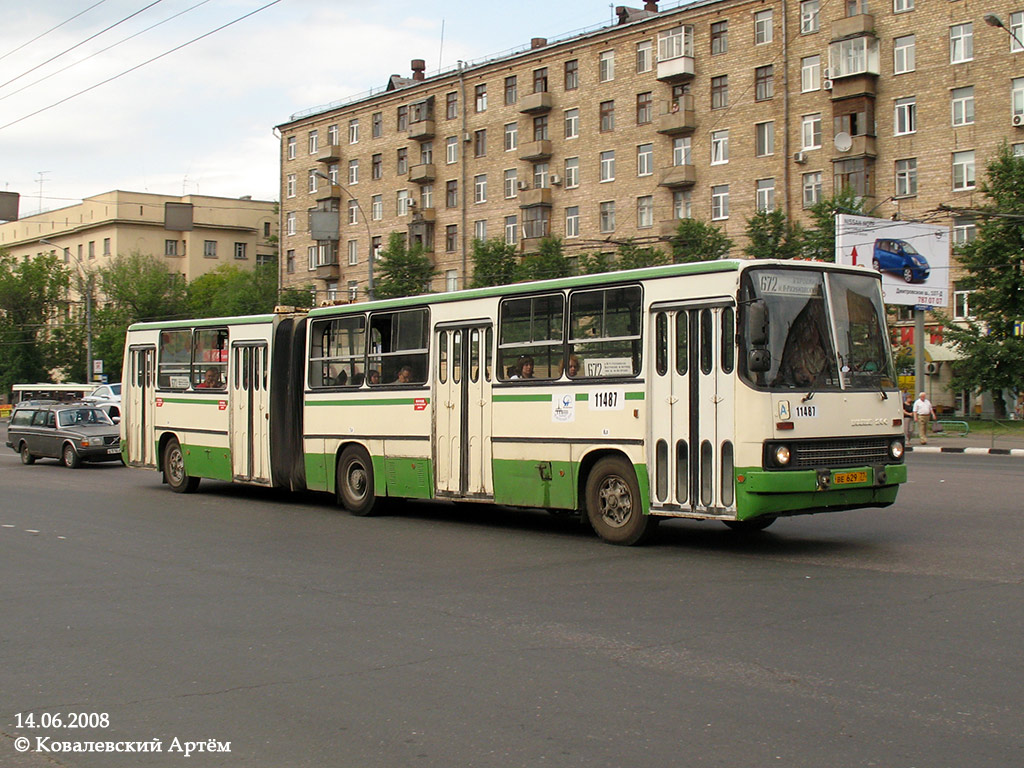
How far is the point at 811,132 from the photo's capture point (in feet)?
171

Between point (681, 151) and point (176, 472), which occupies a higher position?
point (681, 151)

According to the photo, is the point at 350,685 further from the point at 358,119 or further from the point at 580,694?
the point at 358,119

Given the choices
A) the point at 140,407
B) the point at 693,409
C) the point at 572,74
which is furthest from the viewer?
the point at 572,74

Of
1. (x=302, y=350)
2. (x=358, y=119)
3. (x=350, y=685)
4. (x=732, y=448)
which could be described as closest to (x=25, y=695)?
(x=350, y=685)

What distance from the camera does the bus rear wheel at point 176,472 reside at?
65.6ft

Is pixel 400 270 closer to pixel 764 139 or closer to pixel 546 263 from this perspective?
pixel 546 263

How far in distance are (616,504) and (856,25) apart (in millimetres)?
43035

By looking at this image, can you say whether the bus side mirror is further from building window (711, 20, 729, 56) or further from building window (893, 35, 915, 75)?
building window (711, 20, 729, 56)

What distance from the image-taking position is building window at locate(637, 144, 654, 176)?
57719 millimetres

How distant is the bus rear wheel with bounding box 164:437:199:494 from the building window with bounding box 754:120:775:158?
128 ft

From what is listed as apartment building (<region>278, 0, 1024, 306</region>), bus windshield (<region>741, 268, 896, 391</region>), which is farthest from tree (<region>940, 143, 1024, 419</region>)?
bus windshield (<region>741, 268, 896, 391</region>)

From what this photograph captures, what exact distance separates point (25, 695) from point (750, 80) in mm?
51584

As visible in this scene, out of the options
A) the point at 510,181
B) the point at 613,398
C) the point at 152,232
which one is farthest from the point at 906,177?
the point at 152,232

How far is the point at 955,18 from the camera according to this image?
156ft
